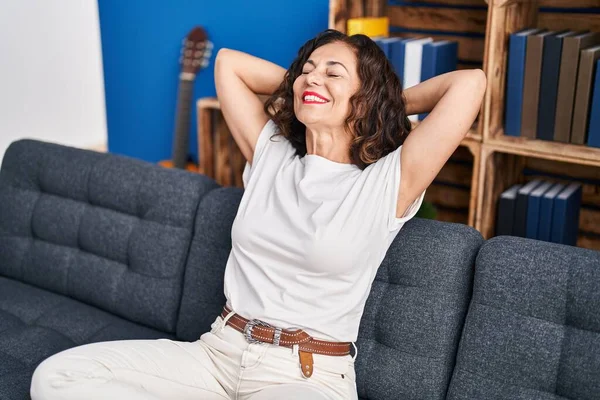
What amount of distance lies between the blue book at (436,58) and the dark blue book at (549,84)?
363 millimetres

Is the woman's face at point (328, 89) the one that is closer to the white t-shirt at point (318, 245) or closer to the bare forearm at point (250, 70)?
the white t-shirt at point (318, 245)

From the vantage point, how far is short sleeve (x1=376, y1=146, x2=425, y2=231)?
5.26 feet

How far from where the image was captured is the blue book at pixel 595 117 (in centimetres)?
222

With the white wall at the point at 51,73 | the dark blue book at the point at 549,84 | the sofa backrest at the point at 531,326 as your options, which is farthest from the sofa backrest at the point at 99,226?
the white wall at the point at 51,73

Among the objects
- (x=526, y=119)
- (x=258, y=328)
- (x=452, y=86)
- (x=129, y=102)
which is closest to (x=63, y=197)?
(x=258, y=328)

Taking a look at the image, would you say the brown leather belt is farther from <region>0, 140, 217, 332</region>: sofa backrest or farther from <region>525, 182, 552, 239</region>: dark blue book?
<region>525, 182, 552, 239</region>: dark blue book

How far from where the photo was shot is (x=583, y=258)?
1527 millimetres

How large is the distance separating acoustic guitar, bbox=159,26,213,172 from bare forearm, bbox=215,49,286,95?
158 cm

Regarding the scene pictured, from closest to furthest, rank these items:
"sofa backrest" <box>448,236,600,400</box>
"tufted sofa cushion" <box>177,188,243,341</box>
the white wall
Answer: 1. "sofa backrest" <box>448,236,600,400</box>
2. "tufted sofa cushion" <box>177,188,243,341</box>
3. the white wall

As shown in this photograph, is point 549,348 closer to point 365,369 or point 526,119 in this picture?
point 365,369

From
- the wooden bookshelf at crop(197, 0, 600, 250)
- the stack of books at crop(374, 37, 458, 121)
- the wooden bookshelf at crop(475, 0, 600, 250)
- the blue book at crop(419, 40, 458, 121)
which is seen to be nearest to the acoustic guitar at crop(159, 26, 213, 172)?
the wooden bookshelf at crop(197, 0, 600, 250)

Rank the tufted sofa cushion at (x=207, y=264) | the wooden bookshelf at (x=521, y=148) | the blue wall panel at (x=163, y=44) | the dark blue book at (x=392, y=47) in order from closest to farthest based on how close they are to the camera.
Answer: the tufted sofa cushion at (x=207, y=264) < the wooden bookshelf at (x=521, y=148) < the dark blue book at (x=392, y=47) < the blue wall panel at (x=163, y=44)

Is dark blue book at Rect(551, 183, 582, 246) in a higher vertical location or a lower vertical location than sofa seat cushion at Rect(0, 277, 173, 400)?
higher

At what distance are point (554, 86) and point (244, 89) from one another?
99 cm
